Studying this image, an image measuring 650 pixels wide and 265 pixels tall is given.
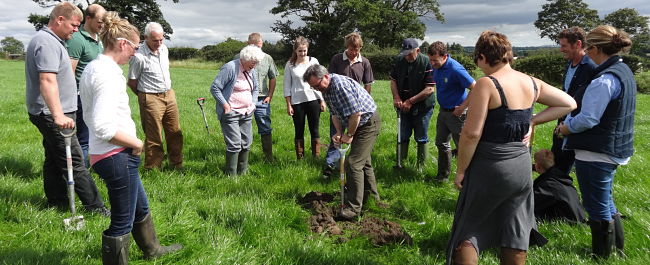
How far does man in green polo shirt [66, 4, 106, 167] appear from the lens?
15.5 ft

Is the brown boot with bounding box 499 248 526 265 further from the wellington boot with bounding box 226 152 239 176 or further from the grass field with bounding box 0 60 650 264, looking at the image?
the wellington boot with bounding box 226 152 239 176

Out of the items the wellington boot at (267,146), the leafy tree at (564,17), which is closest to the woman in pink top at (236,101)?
the wellington boot at (267,146)

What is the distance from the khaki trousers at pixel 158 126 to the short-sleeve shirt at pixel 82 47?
88 centimetres

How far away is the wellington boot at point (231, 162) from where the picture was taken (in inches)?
231

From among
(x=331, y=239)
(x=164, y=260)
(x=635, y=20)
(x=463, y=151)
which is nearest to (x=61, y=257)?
(x=164, y=260)

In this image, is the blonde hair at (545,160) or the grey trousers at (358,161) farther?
the blonde hair at (545,160)

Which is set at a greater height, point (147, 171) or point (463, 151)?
point (463, 151)

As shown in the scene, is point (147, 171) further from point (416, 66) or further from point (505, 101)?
point (505, 101)

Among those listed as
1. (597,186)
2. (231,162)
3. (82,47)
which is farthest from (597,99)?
(82,47)

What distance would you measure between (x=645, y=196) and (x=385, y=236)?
3.35 meters

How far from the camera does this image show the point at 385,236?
4074 mm

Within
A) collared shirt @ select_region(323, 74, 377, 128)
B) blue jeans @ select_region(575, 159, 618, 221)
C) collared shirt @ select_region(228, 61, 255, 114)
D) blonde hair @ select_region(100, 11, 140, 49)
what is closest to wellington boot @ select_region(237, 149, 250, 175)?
collared shirt @ select_region(228, 61, 255, 114)

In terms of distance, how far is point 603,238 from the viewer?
345cm

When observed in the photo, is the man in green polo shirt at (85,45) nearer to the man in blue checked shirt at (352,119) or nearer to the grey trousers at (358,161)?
the man in blue checked shirt at (352,119)
